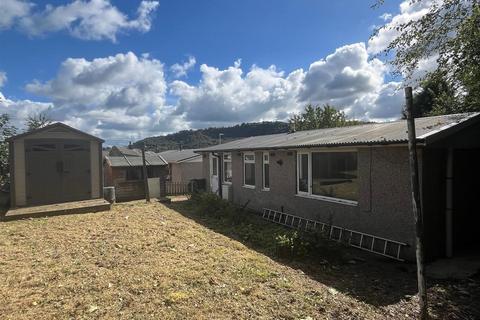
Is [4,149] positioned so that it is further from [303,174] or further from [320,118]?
[320,118]

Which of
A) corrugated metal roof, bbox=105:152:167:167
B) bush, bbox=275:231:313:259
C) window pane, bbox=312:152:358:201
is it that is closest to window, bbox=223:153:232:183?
window pane, bbox=312:152:358:201

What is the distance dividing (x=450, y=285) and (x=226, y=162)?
1146 centimetres

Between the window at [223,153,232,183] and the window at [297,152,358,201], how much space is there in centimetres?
563

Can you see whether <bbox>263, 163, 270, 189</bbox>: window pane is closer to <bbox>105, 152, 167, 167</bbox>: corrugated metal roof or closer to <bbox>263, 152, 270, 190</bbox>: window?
<bbox>263, 152, 270, 190</bbox>: window

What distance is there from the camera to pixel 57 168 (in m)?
14.3

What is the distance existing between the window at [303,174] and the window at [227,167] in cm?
561

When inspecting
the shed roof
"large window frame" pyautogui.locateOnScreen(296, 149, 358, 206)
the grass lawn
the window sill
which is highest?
the shed roof

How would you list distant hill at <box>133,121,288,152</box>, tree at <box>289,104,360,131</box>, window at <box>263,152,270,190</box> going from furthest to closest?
distant hill at <box>133,121,288,152</box>
tree at <box>289,104,360,131</box>
window at <box>263,152,270,190</box>

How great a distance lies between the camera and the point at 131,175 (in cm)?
2183

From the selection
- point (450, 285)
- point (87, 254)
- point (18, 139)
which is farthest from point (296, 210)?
point (18, 139)

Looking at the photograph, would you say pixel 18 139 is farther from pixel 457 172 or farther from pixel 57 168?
pixel 457 172

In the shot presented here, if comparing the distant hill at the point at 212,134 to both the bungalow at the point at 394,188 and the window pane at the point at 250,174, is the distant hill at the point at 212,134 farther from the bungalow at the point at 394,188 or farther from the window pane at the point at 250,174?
the bungalow at the point at 394,188

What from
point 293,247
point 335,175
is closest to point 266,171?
point 335,175

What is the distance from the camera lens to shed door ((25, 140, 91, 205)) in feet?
45.2
